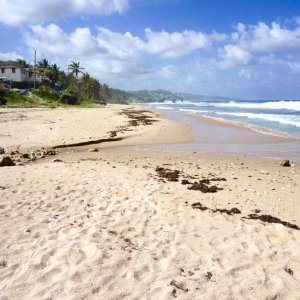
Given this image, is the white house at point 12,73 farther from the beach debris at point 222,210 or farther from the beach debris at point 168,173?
the beach debris at point 222,210

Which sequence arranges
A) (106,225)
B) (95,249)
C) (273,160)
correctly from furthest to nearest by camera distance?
1. (273,160)
2. (106,225)
3. (95,249)

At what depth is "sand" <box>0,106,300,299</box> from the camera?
450 cm

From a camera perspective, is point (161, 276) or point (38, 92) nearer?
point (161, 276)

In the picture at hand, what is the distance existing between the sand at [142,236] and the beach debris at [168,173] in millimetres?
209

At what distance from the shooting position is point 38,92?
59.9 meters

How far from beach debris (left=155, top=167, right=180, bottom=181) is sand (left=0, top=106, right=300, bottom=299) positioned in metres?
0.21

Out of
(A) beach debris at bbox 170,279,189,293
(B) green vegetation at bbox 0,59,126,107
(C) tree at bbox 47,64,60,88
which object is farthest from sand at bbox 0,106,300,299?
(C) tree at bbox 47,64,60,88

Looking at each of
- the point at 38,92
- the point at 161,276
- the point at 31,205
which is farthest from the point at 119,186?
the point at 38,92

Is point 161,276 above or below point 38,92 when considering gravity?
below

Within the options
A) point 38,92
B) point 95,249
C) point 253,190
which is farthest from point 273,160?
point 38,92

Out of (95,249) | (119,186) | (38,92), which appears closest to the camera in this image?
(95,249)

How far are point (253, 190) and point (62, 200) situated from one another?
511cm

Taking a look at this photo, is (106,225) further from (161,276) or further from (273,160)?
(273,160)

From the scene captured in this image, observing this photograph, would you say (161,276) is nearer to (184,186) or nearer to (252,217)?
(252,217)
